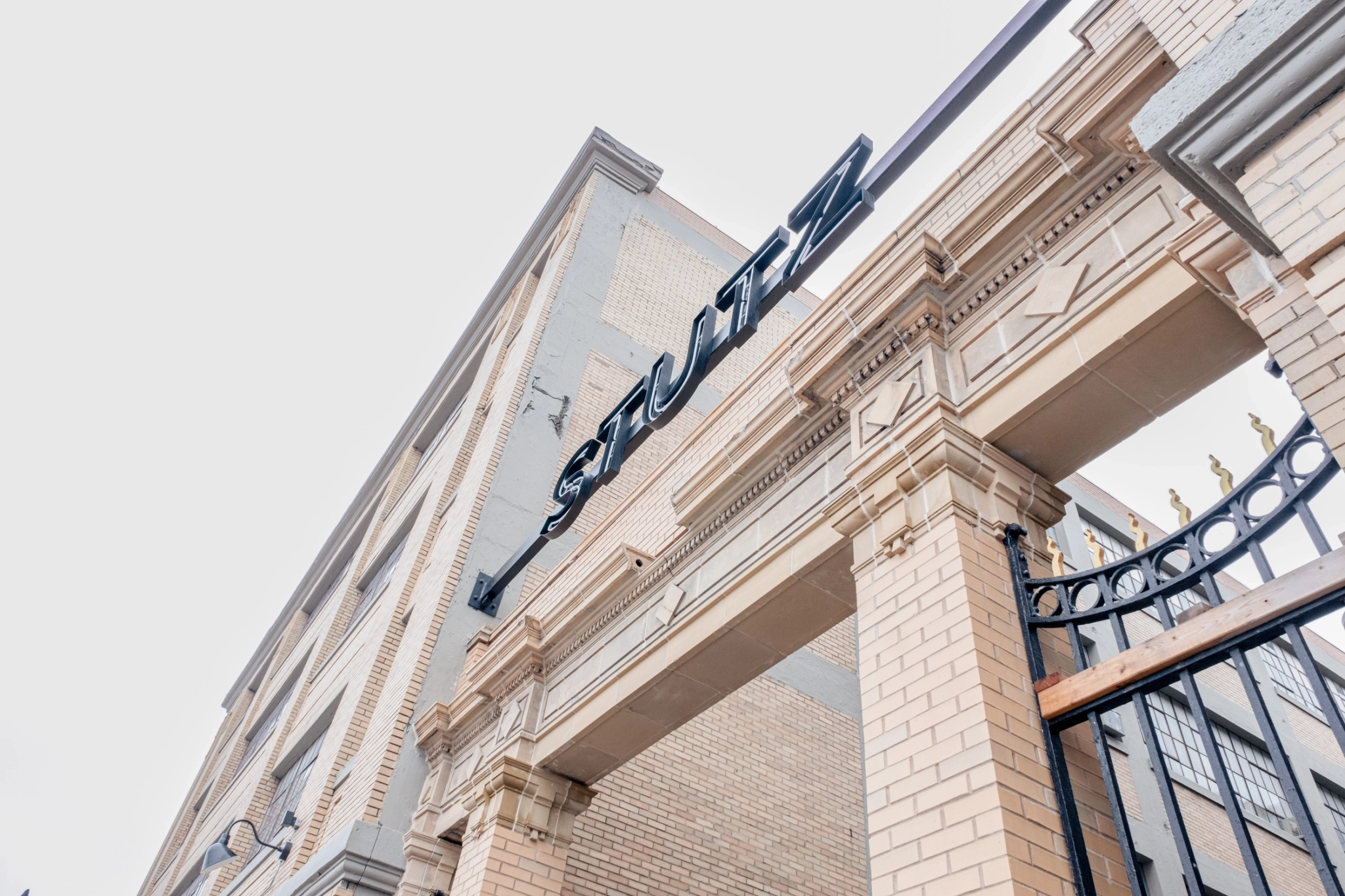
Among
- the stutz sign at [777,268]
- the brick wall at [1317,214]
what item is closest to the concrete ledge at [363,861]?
the stutz sign at [777,268]

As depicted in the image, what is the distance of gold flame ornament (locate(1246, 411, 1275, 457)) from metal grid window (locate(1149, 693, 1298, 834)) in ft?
37.6

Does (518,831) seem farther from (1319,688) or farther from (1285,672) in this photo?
(1285,672)

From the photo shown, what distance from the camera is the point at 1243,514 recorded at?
135 inches

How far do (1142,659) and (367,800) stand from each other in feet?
26.7

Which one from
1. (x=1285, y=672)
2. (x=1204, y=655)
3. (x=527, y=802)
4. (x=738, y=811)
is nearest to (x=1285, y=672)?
(x=1285, y=672)

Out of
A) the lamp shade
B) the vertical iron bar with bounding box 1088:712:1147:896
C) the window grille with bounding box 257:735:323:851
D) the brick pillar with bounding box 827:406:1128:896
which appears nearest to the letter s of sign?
the brick pillar with bounding box 827:406:1128:896

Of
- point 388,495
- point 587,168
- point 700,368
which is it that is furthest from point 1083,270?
point 388,495

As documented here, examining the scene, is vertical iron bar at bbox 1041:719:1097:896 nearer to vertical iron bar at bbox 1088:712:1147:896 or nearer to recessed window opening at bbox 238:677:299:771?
vertical iron bar at bbox 1088:712:1147:896

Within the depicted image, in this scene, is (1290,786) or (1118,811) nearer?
(1290,786)

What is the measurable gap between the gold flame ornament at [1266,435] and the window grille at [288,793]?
13165 millimetres

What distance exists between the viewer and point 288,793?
48.1ft

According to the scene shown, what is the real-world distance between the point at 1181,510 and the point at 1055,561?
0.76 m

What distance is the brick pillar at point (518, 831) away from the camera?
24.4ft

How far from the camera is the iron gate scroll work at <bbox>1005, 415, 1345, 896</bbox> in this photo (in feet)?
9.59
